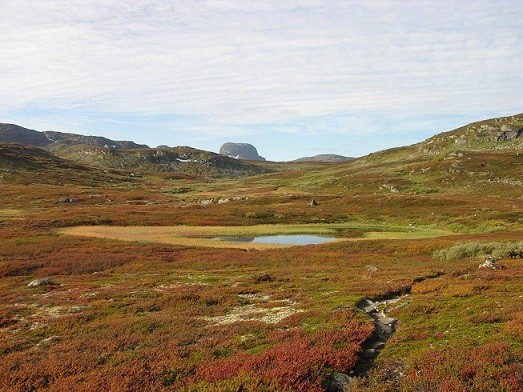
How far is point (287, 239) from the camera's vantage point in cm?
7619

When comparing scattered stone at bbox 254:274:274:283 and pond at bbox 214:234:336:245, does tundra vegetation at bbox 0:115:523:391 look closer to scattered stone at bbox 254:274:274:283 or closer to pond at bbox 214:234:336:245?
scattered stone at bbox 254:274:274:283

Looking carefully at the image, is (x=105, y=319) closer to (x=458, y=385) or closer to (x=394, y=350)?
(x=394, y=350)

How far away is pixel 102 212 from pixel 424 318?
9584cm

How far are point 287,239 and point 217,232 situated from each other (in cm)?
1394

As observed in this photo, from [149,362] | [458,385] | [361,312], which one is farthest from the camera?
[361,312]

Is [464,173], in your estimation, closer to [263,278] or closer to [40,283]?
[263,278]

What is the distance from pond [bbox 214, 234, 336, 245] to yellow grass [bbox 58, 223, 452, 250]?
1852 millimetres

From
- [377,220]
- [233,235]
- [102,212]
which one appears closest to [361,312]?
[233,235]

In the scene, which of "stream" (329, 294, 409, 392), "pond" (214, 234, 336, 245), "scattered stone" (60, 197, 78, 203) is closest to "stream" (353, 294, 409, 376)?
"stream" (329, 294, 409, 392)

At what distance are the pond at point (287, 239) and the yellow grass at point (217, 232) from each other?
185 cm

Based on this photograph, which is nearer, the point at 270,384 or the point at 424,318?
the point at 270,384

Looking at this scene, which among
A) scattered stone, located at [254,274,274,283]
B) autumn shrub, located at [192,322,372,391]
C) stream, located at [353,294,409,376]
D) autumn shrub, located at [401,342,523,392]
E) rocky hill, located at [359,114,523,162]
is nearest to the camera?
autumn shrub, located at [401,342,523,392]

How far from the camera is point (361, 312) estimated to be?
78.1ft

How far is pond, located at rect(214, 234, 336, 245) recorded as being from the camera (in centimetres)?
7243
